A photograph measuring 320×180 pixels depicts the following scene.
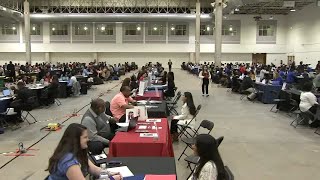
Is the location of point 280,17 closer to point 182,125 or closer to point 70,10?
point 70,10

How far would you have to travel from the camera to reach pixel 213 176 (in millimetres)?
3492

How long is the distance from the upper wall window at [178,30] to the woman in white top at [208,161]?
141ft

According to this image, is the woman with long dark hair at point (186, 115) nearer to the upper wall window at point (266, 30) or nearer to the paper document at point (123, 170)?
the paper document at point (123, 170)

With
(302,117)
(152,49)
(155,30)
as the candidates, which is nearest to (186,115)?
(302,117)

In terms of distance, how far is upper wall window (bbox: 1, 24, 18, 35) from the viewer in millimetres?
45031

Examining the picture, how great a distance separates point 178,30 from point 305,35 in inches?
593

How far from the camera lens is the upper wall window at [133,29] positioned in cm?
4581

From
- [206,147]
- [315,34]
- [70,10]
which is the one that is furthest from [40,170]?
[70,10]

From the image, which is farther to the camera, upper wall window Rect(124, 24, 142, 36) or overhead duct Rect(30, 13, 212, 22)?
upper wall window Rect(124, 24, 142, 36)

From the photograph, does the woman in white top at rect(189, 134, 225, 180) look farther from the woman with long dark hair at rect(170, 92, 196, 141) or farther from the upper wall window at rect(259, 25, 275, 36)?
the upper wall window at rect(259, 25, 275, 36)

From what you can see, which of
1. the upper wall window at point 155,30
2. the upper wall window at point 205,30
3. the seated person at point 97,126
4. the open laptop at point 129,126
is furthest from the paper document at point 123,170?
the upper wall window at point 205,30

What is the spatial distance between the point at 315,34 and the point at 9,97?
30684mm

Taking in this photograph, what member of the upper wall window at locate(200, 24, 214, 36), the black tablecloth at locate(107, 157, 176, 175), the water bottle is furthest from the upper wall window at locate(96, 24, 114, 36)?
the water bottle

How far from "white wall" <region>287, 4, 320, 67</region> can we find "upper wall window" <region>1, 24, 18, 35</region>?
32367mm
